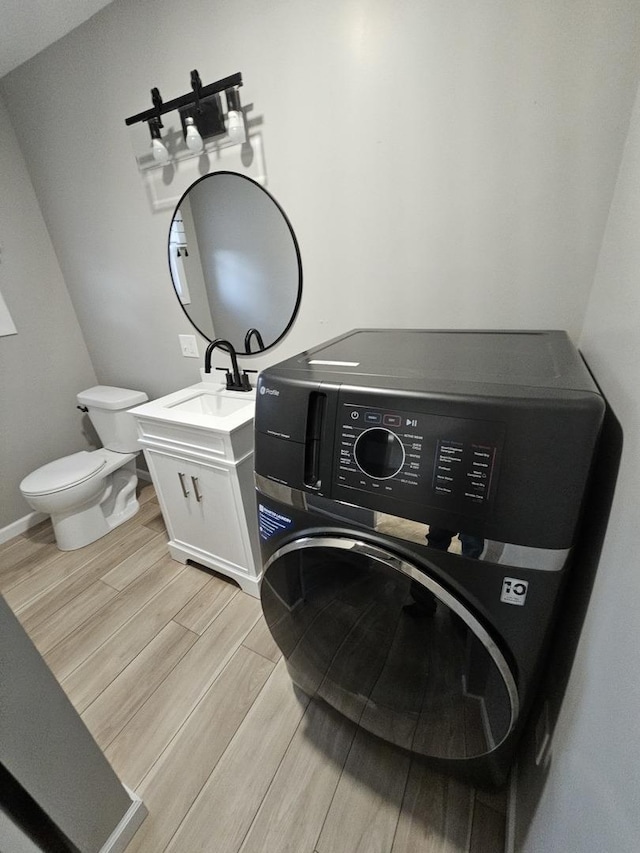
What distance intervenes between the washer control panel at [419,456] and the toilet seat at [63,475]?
165 centimetres

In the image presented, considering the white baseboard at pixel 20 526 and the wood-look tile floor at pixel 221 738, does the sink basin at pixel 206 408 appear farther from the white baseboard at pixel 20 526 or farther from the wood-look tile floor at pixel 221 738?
the white baseboard at pixel 20 526

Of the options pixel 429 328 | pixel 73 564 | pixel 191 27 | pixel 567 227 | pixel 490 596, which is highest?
pixel 191 27

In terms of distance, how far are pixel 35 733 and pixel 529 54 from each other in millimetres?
1833

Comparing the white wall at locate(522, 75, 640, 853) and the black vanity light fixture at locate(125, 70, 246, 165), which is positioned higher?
the black vanity light fixture at locate(125, 70, 246, 165)

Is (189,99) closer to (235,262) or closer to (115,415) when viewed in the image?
(235,262)

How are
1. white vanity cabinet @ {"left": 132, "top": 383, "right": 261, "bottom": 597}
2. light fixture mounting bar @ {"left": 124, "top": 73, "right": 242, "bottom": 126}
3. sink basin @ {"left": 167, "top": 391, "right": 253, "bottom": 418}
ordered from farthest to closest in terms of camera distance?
sink basin @ {"left": 167, "top": 391, "right": 253, "bottom": 418} → white vanity cabinet @ {"left": 132, "top": 383, "right": 261, "bottom": 597} → light fixture mounting bar @ {"left": 124, "top": 73, "right": 242, "bottom": 126}

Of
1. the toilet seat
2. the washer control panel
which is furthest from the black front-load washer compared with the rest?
the toilet seat

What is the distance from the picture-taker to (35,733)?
66cm

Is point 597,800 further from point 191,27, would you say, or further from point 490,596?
point 191,27

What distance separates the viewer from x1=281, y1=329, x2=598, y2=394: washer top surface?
0.59m

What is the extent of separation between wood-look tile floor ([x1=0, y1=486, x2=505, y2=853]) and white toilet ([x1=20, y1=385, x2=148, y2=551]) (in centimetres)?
32

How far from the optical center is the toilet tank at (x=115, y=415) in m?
1.97

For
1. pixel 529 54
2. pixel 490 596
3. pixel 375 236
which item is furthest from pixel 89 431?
pixel 529 54

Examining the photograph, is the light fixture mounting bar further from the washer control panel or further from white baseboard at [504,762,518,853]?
white baseboard at [504,762,518,853]
